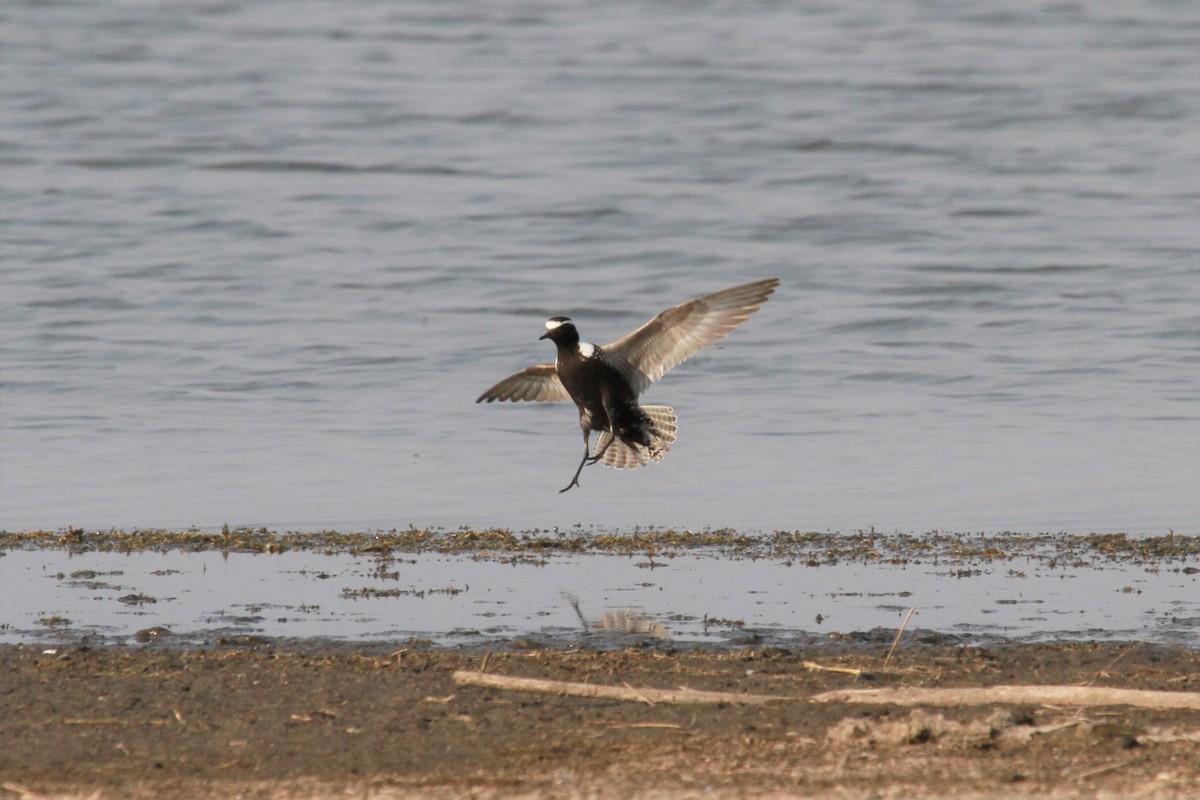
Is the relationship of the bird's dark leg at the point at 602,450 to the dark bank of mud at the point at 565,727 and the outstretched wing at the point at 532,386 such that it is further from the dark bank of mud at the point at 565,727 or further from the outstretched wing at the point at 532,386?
the dark bank of mud at the point at 565,727

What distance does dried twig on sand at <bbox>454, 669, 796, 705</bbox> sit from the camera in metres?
6.16

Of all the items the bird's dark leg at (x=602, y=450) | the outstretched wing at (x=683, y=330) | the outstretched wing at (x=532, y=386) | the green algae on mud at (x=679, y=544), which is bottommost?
the green algae on mud at (x=679, y=544)

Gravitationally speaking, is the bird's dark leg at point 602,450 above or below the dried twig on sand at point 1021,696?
above

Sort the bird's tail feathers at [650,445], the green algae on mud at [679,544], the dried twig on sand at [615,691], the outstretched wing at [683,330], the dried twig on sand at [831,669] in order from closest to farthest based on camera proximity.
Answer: the dried twig on sand at [615,691], the dried twig on sand at [831,669], the green algae on mud at [679,544], the outstretched wing at [683,330], the bird's tail feathers at [650,445]

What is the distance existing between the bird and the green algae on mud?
1.23m

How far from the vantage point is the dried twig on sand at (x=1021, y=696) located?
5910mm

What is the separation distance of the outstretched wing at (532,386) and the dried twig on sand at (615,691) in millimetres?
4654

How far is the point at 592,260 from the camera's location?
19.5m

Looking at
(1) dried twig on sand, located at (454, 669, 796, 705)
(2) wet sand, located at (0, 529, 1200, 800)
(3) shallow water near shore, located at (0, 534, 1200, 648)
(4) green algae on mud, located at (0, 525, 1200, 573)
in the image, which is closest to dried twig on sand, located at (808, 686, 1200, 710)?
(2) wet sand, located at (0, 529, 1200, 800)

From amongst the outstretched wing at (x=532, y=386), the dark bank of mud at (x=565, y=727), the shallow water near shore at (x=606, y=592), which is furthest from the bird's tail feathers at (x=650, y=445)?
the dark bank of mud at (x=565, y=727)

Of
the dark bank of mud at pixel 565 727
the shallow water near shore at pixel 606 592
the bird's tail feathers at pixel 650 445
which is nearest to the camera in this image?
the dark bank of mud at pixel 565 727

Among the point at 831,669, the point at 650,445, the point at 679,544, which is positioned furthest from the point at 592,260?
the point at 831,669

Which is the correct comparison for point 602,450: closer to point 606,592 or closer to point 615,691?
point 606,592

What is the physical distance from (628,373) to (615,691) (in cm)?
464
